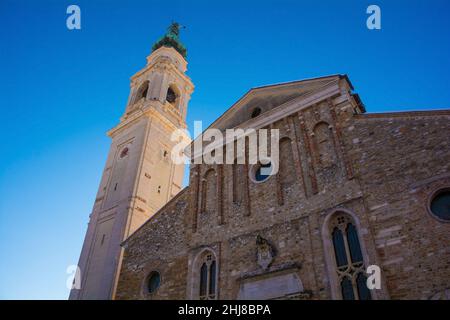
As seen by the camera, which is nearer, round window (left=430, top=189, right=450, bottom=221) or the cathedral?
→ round window (left=430, top=189, right=450, bottom=221)

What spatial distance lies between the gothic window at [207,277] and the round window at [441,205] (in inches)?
286

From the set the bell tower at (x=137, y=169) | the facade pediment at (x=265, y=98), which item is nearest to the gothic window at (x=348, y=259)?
the facade pediment at (x=265, y=98)

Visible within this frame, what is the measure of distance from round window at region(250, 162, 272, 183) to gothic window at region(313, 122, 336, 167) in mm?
2008

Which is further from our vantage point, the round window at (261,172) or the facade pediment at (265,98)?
the facade pediment at (265,98)

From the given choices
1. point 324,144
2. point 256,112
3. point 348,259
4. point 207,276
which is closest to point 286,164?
point 324,144

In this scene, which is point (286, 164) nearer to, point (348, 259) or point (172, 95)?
point (348, 259)

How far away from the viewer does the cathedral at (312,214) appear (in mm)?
9625

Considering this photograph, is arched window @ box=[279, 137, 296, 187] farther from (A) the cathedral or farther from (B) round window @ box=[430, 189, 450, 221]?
(B) round window @ box=[430, 189, 450, 221]

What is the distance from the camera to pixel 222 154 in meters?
15.7

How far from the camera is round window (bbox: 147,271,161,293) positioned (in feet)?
46.8

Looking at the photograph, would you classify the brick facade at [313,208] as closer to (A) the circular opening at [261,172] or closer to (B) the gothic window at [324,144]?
(B) the gothic window at [324,144]

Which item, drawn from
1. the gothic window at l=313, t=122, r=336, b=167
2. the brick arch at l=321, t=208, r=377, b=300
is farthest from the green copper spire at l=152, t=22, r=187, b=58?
the brick arch at l=321, t=208, r=377, b=300

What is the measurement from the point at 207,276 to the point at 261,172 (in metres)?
4.41
